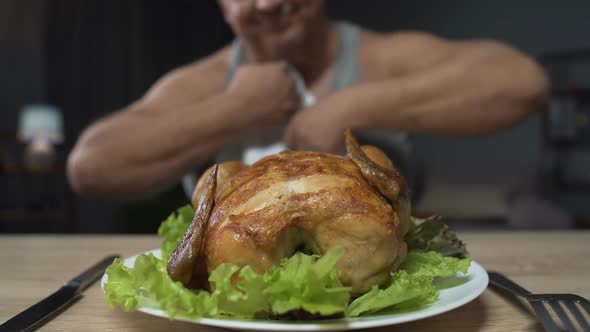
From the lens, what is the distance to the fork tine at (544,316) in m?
0.46

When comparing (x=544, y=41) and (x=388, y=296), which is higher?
(x=388, y=296)

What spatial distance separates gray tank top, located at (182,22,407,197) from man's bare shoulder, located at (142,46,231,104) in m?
0.06


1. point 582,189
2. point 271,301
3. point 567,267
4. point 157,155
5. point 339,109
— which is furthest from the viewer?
point 582,189

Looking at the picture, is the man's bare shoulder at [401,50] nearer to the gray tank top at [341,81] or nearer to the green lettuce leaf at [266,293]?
the gray tank top at [341,81]

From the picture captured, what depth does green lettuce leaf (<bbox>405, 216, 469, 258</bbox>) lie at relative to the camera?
67cm

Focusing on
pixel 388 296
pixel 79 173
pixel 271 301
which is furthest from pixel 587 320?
pixel 79 173

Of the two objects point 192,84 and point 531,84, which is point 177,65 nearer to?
point 192,84

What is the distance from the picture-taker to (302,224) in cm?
47

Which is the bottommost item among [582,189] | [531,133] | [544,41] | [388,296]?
[582,189]

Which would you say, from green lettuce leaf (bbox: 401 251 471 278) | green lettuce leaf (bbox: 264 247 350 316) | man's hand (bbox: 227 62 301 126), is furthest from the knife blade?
man's hand (bbox: 227 62 301 126)

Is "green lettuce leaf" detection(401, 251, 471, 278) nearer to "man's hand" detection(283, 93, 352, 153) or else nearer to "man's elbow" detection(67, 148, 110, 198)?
"man's hand" detection(283, 93, 352, 153)

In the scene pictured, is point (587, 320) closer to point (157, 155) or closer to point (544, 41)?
point (157, 155)

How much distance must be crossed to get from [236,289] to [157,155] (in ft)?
4.57

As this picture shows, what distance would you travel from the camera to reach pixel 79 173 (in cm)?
187
